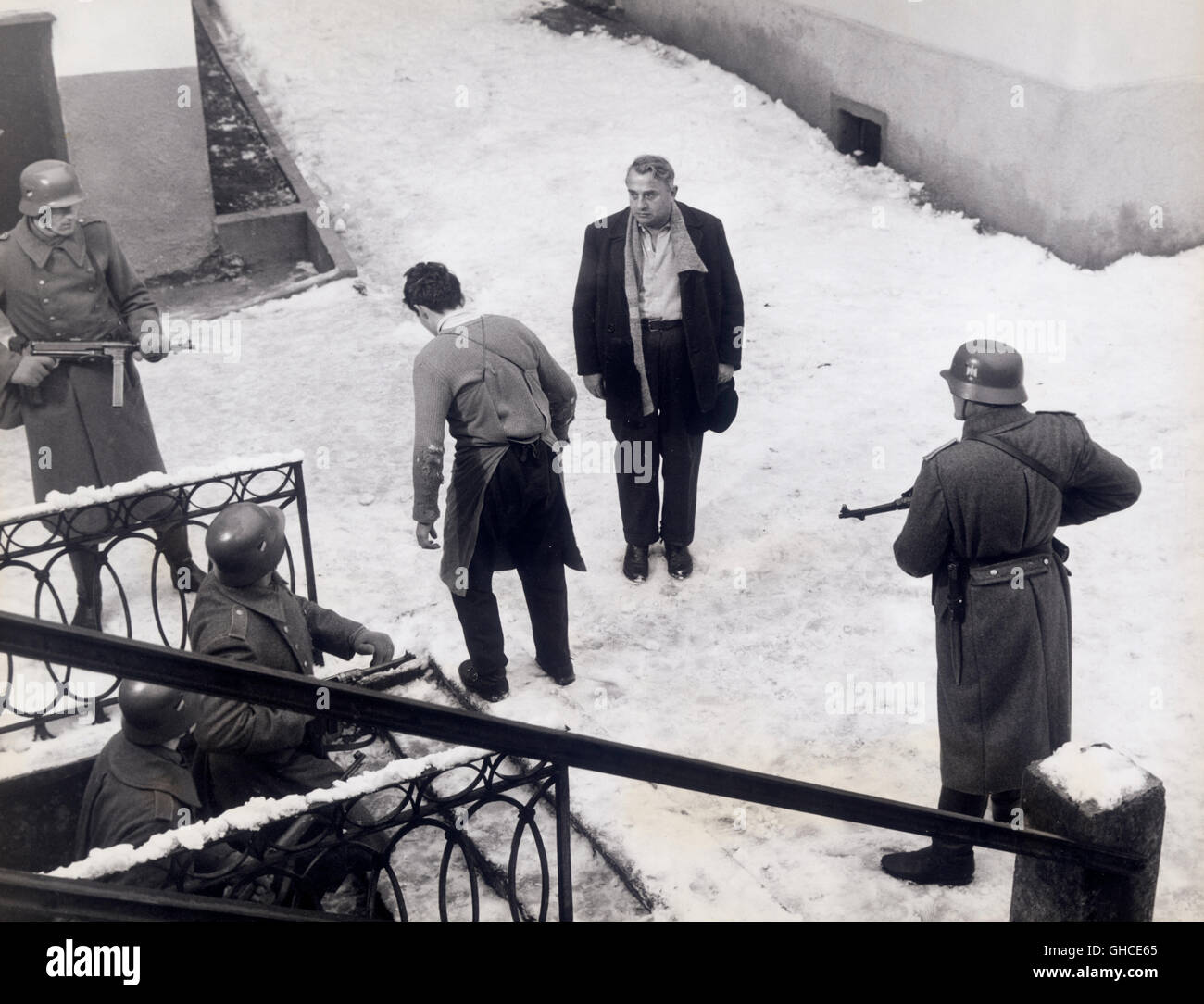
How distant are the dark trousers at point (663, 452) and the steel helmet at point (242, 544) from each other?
2468 mm

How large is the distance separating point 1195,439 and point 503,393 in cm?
414

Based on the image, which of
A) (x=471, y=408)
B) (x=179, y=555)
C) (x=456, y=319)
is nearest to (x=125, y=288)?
A: (x=179, y=555)

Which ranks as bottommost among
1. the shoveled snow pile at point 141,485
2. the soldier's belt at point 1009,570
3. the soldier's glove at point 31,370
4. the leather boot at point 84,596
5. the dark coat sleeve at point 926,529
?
the leather boot at point 84,596

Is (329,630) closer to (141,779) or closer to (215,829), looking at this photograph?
(141,779)

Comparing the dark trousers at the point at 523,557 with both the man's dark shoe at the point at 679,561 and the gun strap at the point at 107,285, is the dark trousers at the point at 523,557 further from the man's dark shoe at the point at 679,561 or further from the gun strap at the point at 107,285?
the gun strap at the point at 107,285

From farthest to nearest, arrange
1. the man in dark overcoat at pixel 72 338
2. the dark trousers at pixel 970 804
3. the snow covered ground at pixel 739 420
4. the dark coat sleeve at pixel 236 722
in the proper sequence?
the man in dark overcoat at pixel 72 338 → the snow covered ground at pixel 739 420 → the dark trousers at pixel 970 804 → the dark coat sleeve at pixel 236 722

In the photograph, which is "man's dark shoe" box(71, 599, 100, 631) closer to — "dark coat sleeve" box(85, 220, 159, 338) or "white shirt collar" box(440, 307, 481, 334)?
"dark coat sleeve" box(85, 220, 159, 338)

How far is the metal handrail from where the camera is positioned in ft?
6.92

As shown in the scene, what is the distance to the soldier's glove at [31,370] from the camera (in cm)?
609

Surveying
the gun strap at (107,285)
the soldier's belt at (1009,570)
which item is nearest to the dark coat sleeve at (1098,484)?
the soldier's belt at (1009,570)

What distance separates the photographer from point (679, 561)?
22.2ft

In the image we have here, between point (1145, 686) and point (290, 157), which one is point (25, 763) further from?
point (290, 157)
